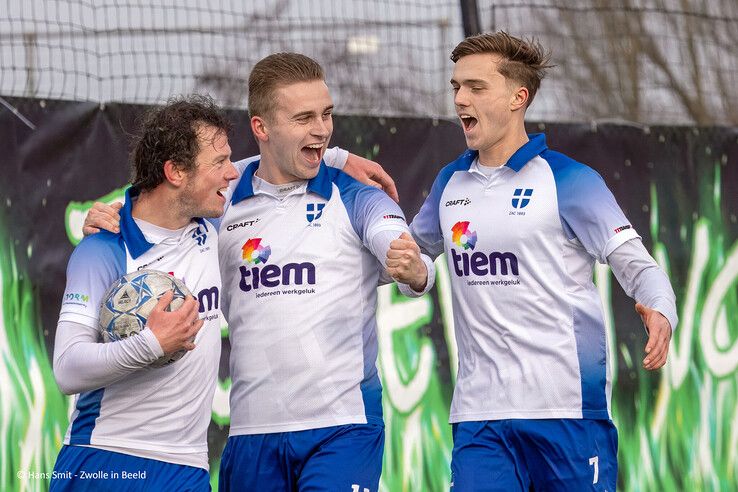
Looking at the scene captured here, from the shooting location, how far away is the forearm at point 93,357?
461 cm

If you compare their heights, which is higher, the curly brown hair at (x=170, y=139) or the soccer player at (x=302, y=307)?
the curly brown hair at (x=170, y=139)

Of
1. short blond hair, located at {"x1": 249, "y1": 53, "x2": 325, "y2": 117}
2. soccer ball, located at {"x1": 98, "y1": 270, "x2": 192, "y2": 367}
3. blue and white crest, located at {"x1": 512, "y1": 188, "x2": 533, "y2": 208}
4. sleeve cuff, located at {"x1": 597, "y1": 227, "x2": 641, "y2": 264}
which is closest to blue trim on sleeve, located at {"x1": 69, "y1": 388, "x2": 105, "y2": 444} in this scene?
soccer ball, located at {"x1": 98, "y1": 270, "x2": 192, "y2": 367}

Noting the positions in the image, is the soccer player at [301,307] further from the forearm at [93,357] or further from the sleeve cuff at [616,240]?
the sleeve cuff at [616,240]

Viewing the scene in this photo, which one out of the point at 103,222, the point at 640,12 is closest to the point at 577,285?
the point at 103,222

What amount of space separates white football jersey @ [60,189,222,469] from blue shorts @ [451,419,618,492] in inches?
44.6

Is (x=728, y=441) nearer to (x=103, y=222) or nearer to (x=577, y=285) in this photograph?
(x=577, y=285)

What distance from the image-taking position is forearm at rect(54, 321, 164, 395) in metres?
4.61

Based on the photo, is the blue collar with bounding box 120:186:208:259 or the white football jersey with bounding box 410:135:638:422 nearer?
the blue collar with bounding box 120:186:208:259

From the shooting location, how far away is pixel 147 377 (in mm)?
4926

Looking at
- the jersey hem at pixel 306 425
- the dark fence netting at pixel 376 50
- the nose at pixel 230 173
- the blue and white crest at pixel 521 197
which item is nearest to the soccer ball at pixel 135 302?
the nose at pixel 230 173

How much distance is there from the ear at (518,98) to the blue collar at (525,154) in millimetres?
162

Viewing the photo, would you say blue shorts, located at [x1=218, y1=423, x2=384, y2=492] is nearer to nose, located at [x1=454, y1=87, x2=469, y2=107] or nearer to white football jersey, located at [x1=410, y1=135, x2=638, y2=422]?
white football jersey, located at [x1=410, y1=135, x2=638, y2=422]

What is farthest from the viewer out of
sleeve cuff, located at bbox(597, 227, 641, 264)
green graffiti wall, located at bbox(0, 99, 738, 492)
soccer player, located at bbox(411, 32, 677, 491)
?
green graffiti wall, located at bbox(0, 99, 738, 492)

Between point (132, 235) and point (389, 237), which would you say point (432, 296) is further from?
point (132, 235)
